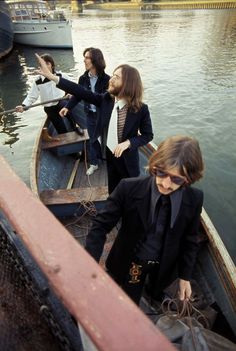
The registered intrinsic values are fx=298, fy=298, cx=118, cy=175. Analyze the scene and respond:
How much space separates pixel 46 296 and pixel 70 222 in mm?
2704

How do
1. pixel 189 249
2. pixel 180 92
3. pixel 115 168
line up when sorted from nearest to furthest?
pixel 189 249 < pixel 115 168 < pixel 180 92

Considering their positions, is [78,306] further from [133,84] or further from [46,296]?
[133,84]

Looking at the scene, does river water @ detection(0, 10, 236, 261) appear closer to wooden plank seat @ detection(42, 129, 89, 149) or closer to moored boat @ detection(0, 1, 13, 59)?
moored boat @ detection(0, 1, 13, 59)

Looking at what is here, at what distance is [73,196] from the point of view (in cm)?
439

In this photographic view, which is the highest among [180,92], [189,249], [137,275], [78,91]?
[78,91]

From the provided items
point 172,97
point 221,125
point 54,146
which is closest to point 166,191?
point 54,146

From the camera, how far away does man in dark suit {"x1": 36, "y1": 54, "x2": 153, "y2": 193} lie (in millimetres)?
2834

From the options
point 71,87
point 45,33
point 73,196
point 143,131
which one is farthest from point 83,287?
point 45,33

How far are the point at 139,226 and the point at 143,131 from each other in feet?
4.77

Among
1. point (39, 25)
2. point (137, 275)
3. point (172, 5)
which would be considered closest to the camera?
point (137, 275)

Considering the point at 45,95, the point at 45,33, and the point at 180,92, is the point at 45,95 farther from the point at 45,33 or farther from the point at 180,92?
the point at 45,33

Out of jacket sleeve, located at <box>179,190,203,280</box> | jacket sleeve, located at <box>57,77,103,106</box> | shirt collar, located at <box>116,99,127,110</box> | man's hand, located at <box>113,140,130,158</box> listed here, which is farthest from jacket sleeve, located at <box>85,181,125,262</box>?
jacket sleeve, located at <box>57,77,103,106</box>

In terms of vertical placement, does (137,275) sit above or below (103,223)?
below

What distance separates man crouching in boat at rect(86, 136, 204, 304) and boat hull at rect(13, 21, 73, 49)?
80.2 ft
